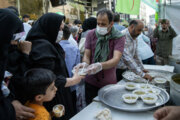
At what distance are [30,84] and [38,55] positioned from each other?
32 cm

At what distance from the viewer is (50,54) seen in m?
1.48

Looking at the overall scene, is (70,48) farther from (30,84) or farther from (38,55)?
(30,84)

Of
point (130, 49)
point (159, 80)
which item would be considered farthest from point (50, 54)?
point (159, 80)

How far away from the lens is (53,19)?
5.39 ft

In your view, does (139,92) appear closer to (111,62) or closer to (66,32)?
(111,62)

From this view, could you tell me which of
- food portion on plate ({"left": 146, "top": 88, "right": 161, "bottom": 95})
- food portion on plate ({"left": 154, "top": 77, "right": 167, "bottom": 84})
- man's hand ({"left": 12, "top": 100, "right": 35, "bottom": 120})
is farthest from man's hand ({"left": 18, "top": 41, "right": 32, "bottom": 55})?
food portion on plate ({"left": 154, "top": 77, "right": 167, "bottom": 84})

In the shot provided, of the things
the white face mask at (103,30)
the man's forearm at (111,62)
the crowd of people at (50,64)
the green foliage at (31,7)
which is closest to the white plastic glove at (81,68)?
the crowd of people at (50,64)

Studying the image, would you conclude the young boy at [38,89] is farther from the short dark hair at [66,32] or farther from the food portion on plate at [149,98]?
the short dark hair at [66,32]

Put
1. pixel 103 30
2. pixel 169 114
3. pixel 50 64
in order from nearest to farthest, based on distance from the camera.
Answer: pixel 169 114 → pixel 50 64 → pixel 103 30

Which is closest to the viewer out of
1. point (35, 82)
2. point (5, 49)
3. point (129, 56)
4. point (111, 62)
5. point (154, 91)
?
point (5, 49)

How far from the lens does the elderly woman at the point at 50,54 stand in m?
1.42

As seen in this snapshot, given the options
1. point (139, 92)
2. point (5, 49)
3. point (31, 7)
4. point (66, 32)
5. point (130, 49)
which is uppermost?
point (31, 7)

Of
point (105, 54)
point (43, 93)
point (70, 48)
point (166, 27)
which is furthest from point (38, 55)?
point (166, 27)

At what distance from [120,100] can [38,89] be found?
76 cm
